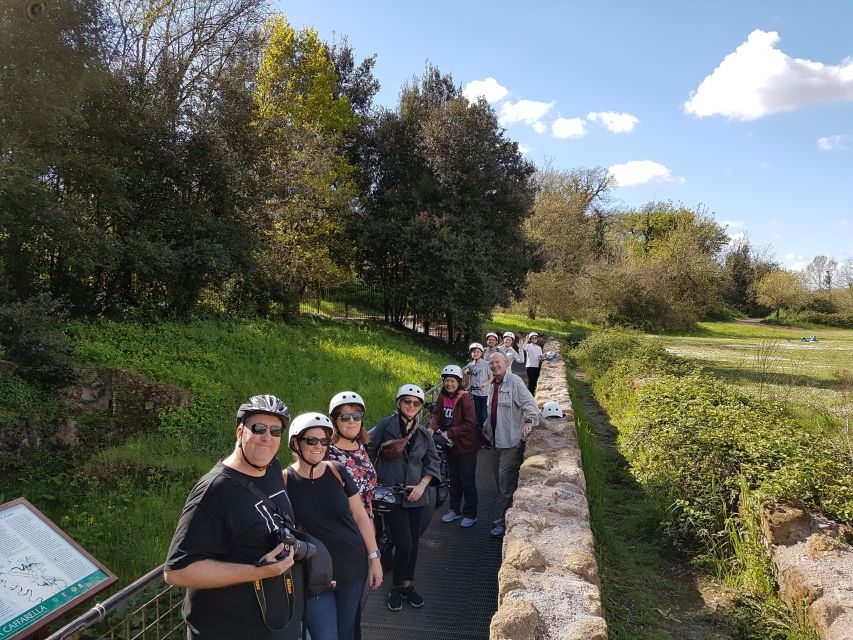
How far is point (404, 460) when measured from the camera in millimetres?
4238

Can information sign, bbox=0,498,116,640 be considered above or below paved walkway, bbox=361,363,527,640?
above

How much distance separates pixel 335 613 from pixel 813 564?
11.5ft

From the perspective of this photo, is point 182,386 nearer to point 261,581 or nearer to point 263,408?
point 263,408

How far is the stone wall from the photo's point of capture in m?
3.08

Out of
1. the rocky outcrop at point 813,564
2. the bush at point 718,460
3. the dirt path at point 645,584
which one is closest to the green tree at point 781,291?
the bush at point 718,460

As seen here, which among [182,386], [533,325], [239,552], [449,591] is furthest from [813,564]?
[533,325]

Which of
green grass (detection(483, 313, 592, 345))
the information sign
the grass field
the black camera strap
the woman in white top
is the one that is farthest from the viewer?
green grass (detection(483, 313, 592, 345))

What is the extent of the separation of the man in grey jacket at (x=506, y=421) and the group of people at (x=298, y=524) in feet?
4.76

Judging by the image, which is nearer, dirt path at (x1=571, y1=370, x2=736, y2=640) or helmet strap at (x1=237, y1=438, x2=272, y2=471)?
helmet strap at (x1=237, y1=438, x2=272, y2=471)

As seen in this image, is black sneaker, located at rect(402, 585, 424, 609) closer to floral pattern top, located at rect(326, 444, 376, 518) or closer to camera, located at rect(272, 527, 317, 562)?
floral pattern top, located at rect(326, 444, 376, 518)

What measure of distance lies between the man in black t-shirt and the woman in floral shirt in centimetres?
113

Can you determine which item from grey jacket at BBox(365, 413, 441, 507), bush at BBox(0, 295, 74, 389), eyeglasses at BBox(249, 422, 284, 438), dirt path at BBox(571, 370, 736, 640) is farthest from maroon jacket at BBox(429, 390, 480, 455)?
bush at BBox(0, 295, 74, 389)

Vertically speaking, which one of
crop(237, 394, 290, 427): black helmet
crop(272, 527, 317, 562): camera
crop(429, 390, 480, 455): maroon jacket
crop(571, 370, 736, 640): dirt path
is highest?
crop(237, 394, 290, 427): black helmet

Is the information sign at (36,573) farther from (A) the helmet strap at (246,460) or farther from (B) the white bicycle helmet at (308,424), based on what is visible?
(A) the helmet strap at (246,460)
